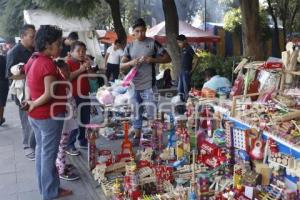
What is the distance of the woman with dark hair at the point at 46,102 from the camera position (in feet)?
11.4

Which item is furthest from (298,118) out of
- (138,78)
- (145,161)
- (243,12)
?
(243,12)

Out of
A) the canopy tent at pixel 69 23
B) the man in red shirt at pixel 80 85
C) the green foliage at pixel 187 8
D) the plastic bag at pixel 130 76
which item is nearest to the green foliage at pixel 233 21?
the canopy tent at pixel 69 23

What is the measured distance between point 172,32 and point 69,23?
1100 centimetres

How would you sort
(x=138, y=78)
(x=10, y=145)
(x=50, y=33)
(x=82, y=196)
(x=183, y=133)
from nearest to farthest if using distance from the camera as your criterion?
1. (x=50, y=33)
2. (x=82, y=196)
3. (x=183, y=133)
4. (x=138, y=78)
5. (x=10, y=145)

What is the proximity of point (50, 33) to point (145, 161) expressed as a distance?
73.0 inches

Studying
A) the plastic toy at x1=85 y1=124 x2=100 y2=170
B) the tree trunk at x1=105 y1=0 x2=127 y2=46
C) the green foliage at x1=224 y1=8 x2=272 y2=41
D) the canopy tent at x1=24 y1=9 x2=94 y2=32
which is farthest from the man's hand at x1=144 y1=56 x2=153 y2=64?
the green foliage at x1=224 y1=8 x2=272 y2=41

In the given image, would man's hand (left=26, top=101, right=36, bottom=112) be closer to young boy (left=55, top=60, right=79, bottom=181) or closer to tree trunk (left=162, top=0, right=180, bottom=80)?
young boy (left=55, top=60, right=79, bottom=181)

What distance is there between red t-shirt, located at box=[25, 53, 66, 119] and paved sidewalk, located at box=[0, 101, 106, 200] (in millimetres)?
1015

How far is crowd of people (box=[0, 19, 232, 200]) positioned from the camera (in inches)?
140

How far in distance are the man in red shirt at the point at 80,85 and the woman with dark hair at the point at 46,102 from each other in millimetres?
1154

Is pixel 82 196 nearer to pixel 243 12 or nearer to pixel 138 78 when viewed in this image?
pixel 138 78

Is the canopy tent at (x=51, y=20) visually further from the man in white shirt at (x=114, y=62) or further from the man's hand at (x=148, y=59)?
the man's hand at (x=148, y=59)

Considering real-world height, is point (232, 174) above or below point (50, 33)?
below

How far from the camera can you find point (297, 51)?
4.07 meters
